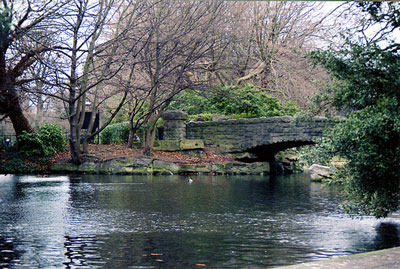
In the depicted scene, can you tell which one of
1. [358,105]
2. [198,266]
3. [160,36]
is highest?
[160,36]

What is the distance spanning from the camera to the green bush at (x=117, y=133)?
1267 inches

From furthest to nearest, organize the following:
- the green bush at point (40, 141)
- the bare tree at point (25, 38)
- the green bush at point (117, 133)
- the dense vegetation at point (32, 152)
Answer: the green bush at point (117, 133), the green bush at point (40, 141), the dense vegetation at point (32, 152), the bare tree at point (25, 38)

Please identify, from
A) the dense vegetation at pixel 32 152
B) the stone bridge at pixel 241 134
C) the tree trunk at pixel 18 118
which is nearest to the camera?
the dense vegetation at pixel 32 152

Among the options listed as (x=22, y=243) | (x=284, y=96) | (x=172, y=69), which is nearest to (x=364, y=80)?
(x=22, y=243)

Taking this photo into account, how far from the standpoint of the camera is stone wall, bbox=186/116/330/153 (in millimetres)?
26422

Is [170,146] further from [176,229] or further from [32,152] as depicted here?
[176,229]

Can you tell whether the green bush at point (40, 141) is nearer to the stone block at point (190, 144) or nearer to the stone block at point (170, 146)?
the stone block at point (170, 146)

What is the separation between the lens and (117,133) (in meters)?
32.5

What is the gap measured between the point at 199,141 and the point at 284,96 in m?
6.81

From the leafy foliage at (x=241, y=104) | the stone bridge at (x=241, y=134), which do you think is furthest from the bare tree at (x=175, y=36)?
the stone bridge at (x=241, y=134)

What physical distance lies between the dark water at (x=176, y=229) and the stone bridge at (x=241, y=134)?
1123 cm

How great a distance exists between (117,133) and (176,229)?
77.1 feet

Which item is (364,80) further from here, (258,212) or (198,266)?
(258,212)

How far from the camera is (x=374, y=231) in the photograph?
9680 millimetres
